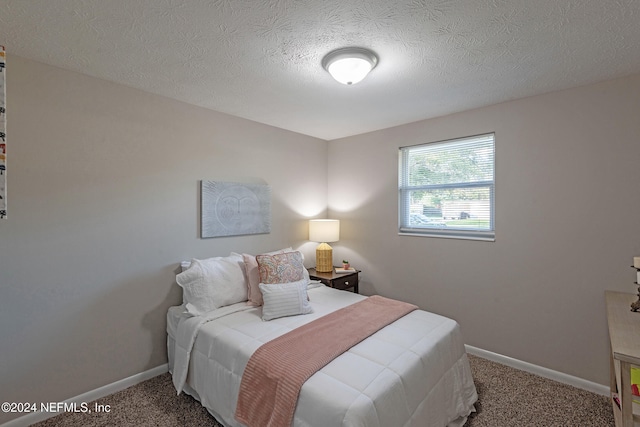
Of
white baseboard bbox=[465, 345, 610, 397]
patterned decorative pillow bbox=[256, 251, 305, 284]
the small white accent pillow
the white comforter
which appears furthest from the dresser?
patterned decorative pillow bbox=[256, 251, 305, 284]

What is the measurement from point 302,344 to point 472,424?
4.19 ft

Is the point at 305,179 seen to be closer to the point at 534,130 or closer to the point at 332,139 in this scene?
the point at 332,139

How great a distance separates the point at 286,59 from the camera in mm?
1960

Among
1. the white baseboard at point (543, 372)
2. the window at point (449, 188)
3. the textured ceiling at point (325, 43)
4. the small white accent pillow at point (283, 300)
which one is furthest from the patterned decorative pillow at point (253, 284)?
the white baseboard at point (543, 372)

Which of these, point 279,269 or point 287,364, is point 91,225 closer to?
point 279,269

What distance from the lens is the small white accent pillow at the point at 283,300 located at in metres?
2.26

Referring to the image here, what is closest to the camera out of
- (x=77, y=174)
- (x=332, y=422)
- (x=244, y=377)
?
(x=332, y=422)

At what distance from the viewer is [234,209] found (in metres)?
3.10

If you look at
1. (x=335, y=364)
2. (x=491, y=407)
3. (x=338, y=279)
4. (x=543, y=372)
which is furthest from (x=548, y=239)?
(x=335, y=364)

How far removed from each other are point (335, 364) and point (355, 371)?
118 millimetres

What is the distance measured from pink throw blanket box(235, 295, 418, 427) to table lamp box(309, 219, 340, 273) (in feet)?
5.05

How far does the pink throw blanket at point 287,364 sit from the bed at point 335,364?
5 cm

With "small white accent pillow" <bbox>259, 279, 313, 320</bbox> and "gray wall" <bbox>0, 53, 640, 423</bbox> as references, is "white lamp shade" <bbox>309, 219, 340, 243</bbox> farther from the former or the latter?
"small white accent pillow" <bbox>259, 279, 313, 320</bbox>

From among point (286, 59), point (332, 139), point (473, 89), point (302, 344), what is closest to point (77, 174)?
point (286, 59)
